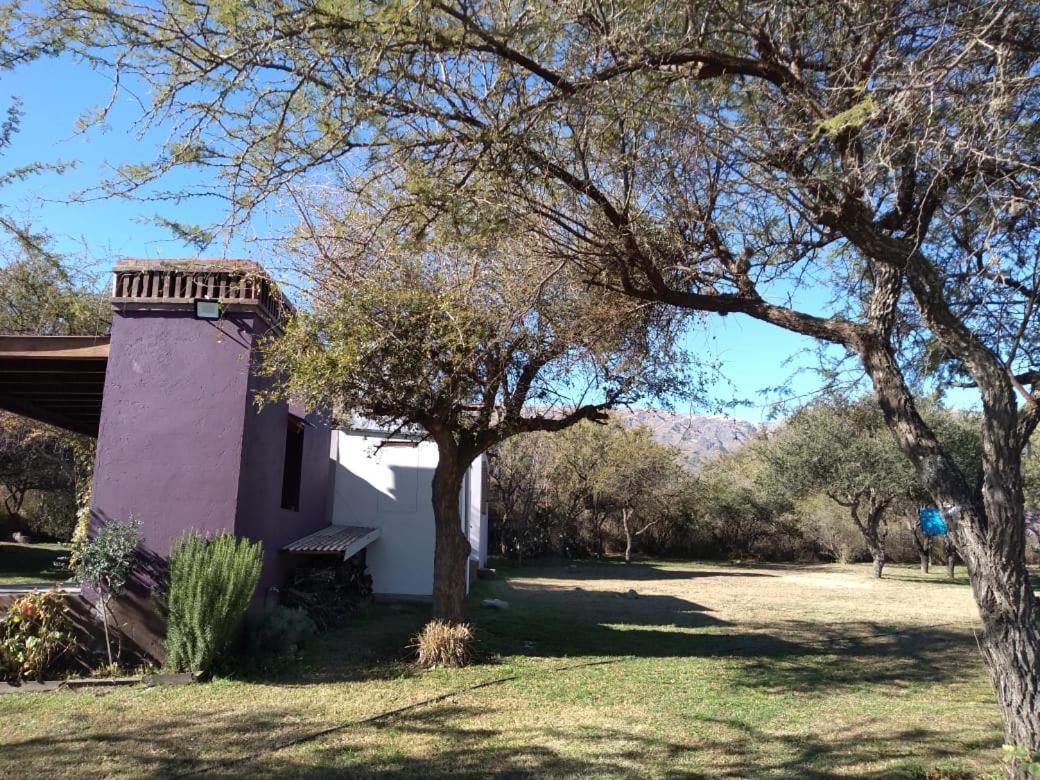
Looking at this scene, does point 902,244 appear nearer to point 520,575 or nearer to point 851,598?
point 851,598

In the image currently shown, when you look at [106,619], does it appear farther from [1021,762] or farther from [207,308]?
[1021,762]

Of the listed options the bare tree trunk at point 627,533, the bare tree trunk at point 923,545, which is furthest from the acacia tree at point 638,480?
the bare tree trunk at point 923,545

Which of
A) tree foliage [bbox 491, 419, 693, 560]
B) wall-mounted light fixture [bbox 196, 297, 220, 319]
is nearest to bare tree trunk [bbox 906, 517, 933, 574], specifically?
tree foliage [bbox 491, 419, 693, 560]

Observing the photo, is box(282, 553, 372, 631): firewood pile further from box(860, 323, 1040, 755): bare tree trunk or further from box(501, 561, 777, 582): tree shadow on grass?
box(501, 561, 777, 582): tree shadow on grass

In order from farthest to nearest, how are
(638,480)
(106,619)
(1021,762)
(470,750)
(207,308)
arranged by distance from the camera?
(638,480) → (207,308) → (106,619) → (470,750) → (1021,762)

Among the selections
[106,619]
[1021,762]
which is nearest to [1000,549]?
[1021,762]

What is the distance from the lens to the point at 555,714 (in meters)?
7.25

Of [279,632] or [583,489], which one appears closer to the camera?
[279,632]

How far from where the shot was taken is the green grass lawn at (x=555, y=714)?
18.9 ft

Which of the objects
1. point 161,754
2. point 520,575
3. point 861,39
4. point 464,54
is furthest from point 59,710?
point 520,575

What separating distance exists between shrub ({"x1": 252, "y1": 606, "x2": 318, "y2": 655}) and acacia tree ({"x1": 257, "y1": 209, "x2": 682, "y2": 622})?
1.75 metres

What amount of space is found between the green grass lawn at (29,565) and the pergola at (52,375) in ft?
8.45

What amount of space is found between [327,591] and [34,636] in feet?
14.9

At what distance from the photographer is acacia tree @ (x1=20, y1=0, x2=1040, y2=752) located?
17.3ft
